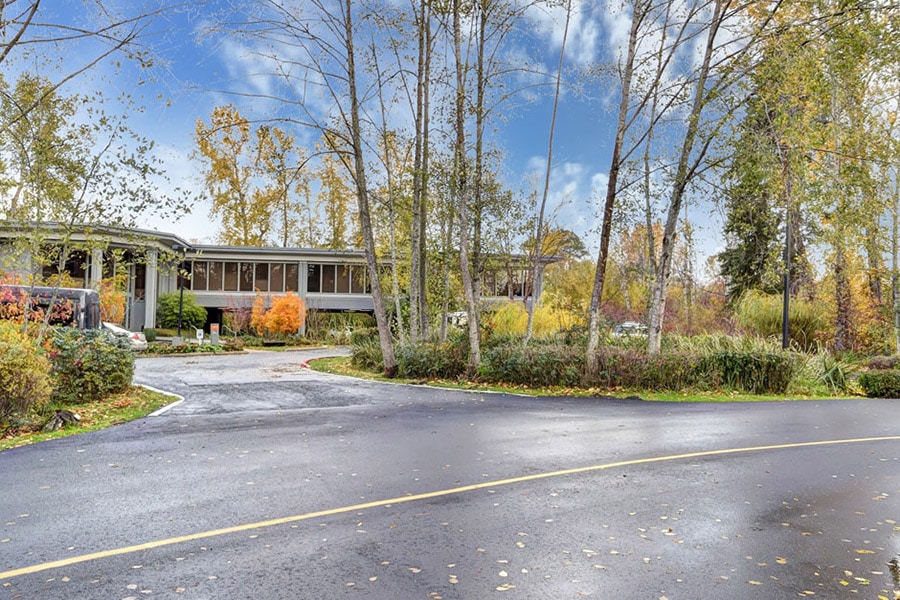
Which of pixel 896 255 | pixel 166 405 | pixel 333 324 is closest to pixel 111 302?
pixel 166 405

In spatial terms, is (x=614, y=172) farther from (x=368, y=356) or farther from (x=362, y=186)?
(x=368, y=356)

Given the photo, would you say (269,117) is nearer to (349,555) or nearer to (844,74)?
(844,74)

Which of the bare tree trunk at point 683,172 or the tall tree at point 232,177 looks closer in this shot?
the bare tree trunk at point 683,172

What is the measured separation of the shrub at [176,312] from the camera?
30.7m

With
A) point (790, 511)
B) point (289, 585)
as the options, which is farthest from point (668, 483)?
point (289, 585)

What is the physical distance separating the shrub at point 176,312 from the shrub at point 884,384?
27688mm

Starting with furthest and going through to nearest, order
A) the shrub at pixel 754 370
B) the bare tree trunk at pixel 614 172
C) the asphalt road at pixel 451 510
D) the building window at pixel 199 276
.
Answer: the building window at pixel 199 276 < the shrub at pixel 754 370 < the bare tree trunk at pixel 614 172 < the asphalt road at pixel 451 510

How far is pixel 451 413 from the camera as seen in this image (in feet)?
35.2

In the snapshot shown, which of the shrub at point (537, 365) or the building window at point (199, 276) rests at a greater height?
the building window at point (199, 276)

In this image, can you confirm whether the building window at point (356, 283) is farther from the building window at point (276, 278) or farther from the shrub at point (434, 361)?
the shrub at point (434, 361)

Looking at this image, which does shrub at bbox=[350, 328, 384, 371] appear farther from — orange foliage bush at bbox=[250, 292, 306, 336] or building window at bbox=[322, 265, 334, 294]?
building window at bbox=[322, 265, 334, 294]

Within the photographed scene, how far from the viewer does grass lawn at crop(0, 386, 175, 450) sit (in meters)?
8.51

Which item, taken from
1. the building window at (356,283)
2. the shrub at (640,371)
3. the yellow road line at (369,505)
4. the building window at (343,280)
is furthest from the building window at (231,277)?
the yellow road line at (369,505)

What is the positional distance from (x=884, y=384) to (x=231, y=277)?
29.7 metres
